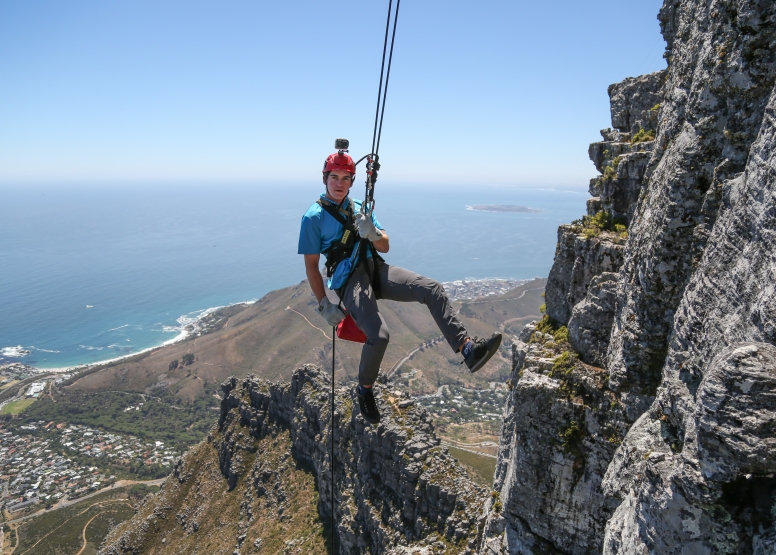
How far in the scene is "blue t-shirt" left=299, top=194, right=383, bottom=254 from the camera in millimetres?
8320

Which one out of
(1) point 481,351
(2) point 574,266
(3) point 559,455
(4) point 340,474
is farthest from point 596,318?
(4) point 340,474

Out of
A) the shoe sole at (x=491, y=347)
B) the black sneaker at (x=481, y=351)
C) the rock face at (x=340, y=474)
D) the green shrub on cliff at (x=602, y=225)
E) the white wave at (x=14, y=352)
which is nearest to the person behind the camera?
the black sneaker at (x=481, y=351)

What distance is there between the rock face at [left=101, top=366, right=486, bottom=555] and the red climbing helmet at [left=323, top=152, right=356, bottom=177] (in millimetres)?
11988

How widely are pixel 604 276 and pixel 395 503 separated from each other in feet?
85.0

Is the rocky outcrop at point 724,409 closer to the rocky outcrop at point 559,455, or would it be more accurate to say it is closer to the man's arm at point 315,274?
the rocky outcrop at point 559,455

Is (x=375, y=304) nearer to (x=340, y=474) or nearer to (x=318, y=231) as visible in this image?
(x=318, y=231)

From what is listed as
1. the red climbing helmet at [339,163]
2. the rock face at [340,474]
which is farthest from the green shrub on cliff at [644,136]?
the rock face at [340,474]

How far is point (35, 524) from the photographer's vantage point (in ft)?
279

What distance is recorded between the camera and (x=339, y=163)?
8.45 m

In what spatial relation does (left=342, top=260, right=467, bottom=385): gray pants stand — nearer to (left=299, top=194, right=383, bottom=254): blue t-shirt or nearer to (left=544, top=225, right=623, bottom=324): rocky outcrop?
(left=299, top=194, right=383, bottom=254): blue t-shirt

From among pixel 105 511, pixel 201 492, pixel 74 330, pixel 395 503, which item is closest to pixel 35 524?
pixel 105 511

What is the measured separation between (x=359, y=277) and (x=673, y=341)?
5.52 metres

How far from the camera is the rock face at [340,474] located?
90.1 feet

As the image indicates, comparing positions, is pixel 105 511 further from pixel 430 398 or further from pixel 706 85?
pixel 706 85
